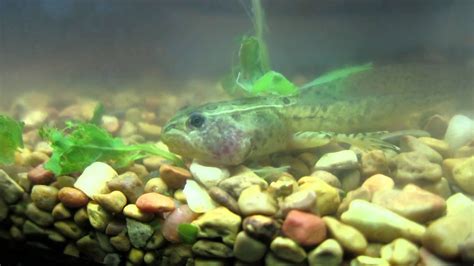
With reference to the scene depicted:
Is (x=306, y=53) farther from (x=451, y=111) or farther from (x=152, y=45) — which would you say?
(x=451, y=111)

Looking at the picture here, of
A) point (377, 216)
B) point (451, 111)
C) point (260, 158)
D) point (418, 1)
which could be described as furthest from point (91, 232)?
point (418, 1)

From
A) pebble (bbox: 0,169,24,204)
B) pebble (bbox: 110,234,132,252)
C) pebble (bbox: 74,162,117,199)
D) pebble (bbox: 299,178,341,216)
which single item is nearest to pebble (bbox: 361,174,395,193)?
pebble (bbox: 299,178,341,216)

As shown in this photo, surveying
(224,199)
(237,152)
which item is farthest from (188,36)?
(224,199)

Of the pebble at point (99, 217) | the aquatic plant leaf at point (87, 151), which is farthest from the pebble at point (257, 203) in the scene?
the aquatic plant leaf at point (87, 151)

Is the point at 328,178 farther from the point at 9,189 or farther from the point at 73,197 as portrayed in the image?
the point at 9,189

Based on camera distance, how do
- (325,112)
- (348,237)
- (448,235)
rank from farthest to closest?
(325,112)
(348,237)
(448,235)

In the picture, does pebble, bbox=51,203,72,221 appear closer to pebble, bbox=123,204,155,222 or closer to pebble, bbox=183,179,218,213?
pebble, bbox=123,204,155,222
